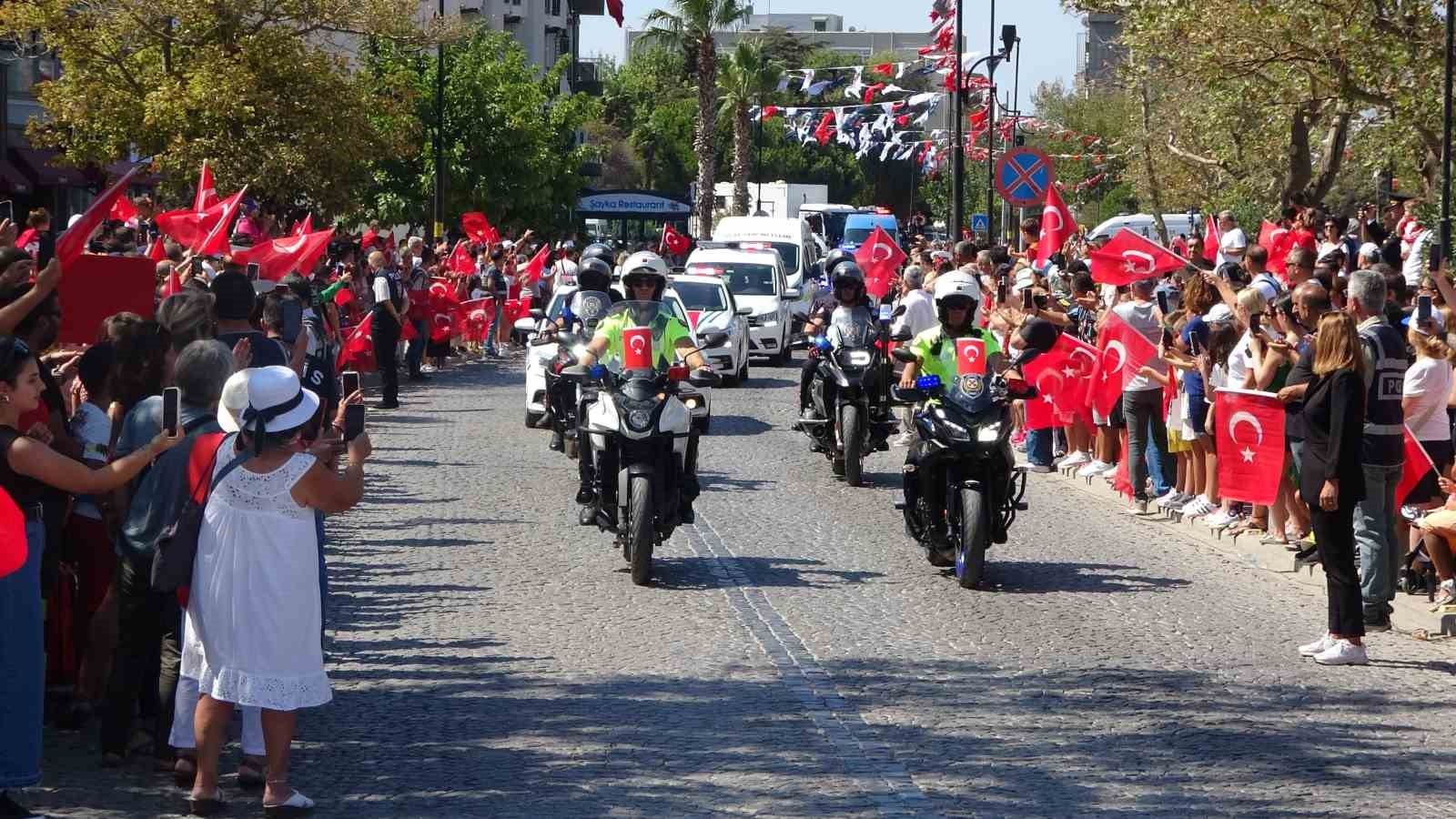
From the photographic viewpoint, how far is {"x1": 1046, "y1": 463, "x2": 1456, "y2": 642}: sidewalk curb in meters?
10.5

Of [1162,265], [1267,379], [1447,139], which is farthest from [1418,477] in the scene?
[1447,139]

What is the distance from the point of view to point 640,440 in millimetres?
11859

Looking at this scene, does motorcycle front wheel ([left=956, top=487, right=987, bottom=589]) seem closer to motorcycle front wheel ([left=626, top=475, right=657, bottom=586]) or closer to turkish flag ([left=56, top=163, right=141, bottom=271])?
motorcycle front wheel ([left=626, top=475, right=657, bottom=586])

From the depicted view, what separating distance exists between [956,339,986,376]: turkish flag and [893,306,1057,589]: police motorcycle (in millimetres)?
36

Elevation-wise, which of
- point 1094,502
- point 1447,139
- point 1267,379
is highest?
point 1447,139

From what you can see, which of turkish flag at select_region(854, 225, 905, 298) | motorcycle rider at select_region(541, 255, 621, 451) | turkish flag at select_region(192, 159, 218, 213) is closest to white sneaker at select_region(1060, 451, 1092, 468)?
motorcycle rider at select_region(541, 255, 621, 451)

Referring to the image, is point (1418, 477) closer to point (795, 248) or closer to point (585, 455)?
point (585, 455)

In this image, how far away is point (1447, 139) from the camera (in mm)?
21719

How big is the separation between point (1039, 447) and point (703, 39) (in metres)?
47.9

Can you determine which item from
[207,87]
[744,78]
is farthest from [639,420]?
[744,78]

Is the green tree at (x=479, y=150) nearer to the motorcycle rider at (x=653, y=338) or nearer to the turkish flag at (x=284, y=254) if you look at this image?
the turkish flag at (x=284, y=254)

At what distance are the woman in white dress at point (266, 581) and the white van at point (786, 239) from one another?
25755 mm

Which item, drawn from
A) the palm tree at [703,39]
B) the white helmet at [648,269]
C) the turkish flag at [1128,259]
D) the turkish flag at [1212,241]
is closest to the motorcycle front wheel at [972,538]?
the white helmet at [648,269]

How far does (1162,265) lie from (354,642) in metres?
7.75
